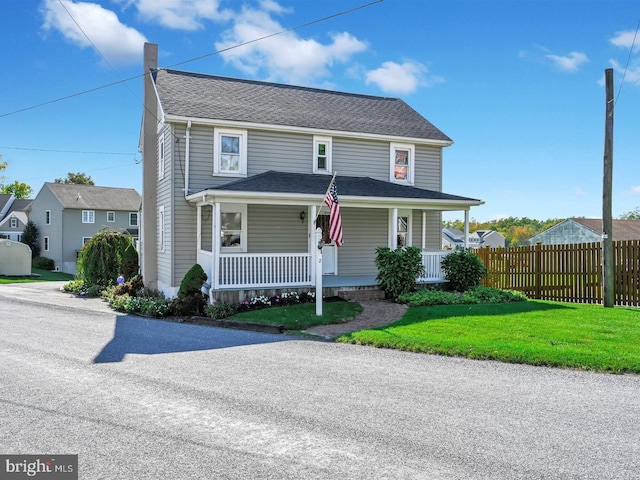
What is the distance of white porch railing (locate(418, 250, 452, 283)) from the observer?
1593 cm

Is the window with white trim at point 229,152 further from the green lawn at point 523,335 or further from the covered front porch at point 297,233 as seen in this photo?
the green lawn at point 523,335

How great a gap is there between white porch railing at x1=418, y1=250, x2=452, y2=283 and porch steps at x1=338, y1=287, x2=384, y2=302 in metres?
1.85

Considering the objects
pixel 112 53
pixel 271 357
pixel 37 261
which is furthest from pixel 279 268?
pixel 37 261

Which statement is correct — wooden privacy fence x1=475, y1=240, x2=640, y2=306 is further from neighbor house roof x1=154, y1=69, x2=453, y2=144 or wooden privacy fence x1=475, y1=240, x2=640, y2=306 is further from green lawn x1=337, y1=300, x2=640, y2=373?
neighbor house roof x1=154, y1=69, x2=453, y2=144

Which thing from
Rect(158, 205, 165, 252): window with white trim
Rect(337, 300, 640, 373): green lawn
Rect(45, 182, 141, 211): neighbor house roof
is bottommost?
Rect(337, 300, 640, 373): green lawn

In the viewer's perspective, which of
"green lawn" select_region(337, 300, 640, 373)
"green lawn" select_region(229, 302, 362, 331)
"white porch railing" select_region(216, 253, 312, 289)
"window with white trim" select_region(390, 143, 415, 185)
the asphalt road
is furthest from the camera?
"window with white trim" select_region(390, 143, 415, 185)

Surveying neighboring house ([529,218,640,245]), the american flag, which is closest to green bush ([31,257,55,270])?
the american flag

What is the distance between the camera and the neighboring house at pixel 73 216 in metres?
42.7

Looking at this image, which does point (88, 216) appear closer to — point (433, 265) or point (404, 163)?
point (404, 163)

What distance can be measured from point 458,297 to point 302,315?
4885mm

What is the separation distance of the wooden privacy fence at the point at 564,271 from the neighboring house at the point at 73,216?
3258cm

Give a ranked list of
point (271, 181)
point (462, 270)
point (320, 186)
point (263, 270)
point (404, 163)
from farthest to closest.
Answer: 1. point (404, 163)
2. point (462, 270)
3. point (320, 186)
4. point (271, 181)
5. point (263, 270)

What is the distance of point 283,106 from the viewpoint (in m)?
18.1

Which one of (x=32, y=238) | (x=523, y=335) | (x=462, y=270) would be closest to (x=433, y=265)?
(x=462, y=270)
